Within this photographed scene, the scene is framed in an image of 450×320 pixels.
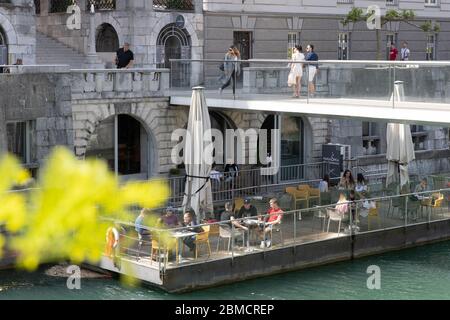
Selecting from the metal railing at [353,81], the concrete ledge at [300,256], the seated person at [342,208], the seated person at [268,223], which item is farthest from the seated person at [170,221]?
the metal railing at [353,81]

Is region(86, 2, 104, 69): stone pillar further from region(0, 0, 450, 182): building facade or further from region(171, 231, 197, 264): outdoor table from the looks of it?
region(171, 231, 197, 264): outdoor table

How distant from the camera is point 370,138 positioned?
3397 centimetres

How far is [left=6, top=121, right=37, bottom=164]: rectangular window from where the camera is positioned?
23516 mm

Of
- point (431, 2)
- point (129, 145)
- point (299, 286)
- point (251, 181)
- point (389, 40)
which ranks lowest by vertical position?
point (299, 286)

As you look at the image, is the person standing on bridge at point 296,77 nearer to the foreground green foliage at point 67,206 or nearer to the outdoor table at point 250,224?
the outdoor table at point 250,224

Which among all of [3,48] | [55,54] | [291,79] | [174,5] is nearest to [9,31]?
[3,48]

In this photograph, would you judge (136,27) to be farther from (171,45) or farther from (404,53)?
(404,53)

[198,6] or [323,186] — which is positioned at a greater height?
[198,6]

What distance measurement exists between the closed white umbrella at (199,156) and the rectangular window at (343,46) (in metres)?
14.9

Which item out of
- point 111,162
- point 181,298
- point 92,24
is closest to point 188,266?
point 181,298

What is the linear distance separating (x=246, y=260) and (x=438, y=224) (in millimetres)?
7418

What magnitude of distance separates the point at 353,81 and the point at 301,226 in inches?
149

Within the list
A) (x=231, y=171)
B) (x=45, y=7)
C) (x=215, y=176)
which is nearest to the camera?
(x=215, y=176)

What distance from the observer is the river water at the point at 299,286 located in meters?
18.6
